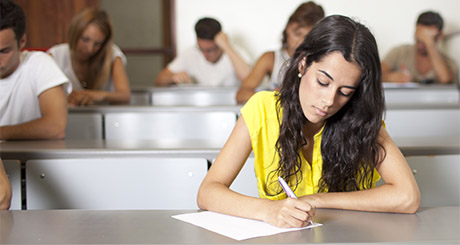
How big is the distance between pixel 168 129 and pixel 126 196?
89 cm

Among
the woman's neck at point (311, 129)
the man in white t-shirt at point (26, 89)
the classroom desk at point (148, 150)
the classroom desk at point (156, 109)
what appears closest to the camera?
the woman's neck at point (311, 129)

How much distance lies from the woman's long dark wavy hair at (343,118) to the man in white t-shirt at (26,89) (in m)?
1.15

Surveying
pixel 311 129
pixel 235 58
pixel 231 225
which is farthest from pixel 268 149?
pixel 235 58

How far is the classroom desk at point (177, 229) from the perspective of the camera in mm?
857

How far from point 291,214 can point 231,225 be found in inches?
4.7

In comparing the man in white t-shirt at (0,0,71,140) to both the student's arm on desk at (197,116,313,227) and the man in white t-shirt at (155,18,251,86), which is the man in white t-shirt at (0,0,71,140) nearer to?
the student's arm on desk at (197,116,313,227)

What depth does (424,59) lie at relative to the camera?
4.60m

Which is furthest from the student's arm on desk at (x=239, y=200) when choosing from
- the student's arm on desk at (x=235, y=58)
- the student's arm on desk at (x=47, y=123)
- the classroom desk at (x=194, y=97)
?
the student's arm on desk at (x=235, y=58)

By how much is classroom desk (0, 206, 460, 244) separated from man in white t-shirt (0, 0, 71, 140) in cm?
103

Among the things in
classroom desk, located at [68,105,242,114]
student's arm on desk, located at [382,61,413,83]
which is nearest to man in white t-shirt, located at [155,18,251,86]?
student's arm on desk, located at [382,61,413,83]

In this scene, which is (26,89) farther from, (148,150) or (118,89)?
(118,89)

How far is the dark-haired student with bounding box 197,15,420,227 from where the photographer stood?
1140mm

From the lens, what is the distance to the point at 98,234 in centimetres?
89

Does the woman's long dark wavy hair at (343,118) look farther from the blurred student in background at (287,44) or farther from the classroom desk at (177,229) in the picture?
the blurred student in background at (287,44)
